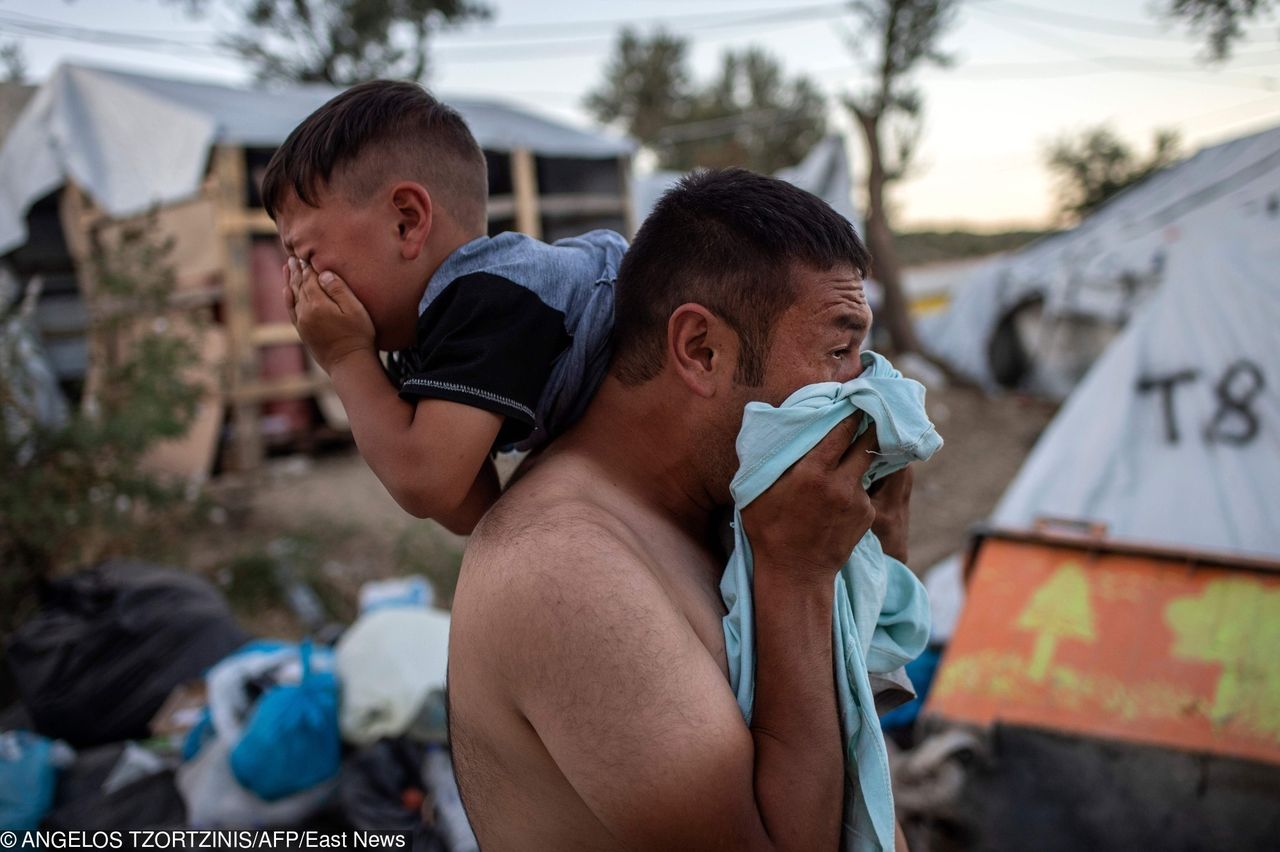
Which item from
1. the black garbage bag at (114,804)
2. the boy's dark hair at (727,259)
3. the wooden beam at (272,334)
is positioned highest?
the boy's dark hair at (727,259)

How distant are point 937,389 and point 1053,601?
1015cm

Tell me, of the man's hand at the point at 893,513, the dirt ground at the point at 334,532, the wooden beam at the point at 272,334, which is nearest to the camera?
the man's hand at the point at 893,513

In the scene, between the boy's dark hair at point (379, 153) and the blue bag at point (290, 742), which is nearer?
the boy's dark hair at point (379, 153)

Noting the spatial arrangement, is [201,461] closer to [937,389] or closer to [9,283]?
[9,283]

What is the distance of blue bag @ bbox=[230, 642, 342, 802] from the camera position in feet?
11.5

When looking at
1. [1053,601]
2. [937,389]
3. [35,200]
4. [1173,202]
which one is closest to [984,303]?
[937,389]

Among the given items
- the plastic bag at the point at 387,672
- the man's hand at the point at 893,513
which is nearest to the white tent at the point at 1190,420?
the plastic bag at the point at 387,672

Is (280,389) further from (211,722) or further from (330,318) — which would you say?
(330,318)

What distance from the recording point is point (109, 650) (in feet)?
14.2

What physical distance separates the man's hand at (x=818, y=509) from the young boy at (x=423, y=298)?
44cm

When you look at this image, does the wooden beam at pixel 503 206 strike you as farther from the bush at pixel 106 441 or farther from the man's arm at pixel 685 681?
the man's arm at pixel 685 681

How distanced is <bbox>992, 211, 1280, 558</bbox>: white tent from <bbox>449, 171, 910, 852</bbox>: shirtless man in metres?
4.58

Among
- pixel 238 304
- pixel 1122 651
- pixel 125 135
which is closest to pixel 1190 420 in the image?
pixel 1122 651

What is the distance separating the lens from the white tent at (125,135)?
7.65 meters
